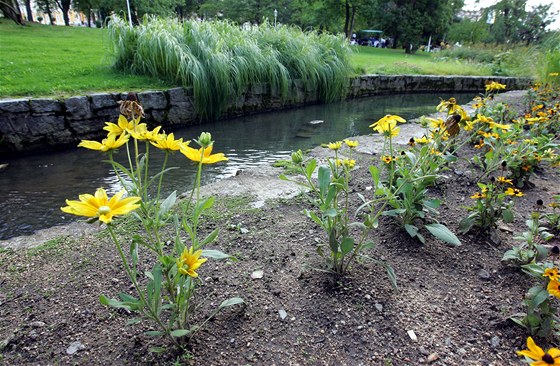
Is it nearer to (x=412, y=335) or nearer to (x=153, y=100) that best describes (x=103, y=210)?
(x=412, y=335)

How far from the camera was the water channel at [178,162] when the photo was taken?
236 cm

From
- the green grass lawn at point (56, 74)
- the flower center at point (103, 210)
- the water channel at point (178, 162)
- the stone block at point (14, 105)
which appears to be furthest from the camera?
the green grass lawn at point (56, 74)

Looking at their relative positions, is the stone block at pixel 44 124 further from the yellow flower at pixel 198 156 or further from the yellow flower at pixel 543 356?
the yellow flower at pixel 543 356

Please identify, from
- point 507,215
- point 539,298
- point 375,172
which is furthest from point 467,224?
point 375,172

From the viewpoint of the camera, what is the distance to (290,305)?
1.23m

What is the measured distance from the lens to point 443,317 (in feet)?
3.87

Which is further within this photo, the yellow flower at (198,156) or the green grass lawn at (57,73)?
the green grass lawn at (57,73)

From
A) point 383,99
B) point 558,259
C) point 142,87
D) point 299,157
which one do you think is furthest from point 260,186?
point 383,99

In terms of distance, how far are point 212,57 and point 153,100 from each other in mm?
1053

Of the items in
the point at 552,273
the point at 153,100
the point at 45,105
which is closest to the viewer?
the point at 552,273

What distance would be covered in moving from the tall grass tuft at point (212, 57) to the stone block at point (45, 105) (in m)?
1.56

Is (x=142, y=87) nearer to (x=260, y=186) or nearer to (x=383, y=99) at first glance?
(x=260, y=186)

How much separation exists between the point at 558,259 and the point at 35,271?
2.17 meters

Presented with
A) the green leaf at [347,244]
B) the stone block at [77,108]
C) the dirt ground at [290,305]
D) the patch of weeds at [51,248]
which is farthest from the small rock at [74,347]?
the stone block at [77,108]
